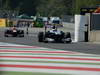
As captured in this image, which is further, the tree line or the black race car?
the tree line

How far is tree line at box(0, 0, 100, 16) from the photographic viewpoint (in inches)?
3602

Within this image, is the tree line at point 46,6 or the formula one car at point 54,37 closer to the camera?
the formula one car at point 54,37

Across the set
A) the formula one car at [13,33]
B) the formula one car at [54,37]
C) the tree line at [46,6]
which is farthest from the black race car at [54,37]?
the tree line at [46,6]

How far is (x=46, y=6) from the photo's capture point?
322 ft

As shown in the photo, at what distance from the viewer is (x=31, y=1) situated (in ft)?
366

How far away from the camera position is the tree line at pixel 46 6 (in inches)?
3602

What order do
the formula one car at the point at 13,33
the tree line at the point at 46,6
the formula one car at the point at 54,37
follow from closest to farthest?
1. the formula one car at the point at 54,37
2. the formula one car at the point at 13,33
3. the tree line at the point at 46,6

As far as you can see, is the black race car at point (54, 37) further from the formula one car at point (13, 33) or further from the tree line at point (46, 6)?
the tree line at point (46, 6)

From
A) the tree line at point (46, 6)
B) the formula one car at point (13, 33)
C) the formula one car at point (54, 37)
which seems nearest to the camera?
the formula one car at point (54, 37)

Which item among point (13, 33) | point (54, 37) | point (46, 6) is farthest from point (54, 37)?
point (46, 6)

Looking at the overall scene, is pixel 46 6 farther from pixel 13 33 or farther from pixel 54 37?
pixel 54 37

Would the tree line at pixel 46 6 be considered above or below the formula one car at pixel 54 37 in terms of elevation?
above

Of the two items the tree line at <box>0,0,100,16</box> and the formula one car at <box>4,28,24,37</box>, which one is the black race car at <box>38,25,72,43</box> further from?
the tree line at <box>0,0,100,16</box>

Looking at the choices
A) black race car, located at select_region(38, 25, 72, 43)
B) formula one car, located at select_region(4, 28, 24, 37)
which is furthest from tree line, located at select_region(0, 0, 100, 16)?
black race car, located at select_region(38, 25, 72, 43)
